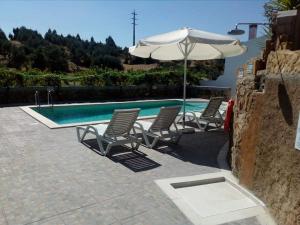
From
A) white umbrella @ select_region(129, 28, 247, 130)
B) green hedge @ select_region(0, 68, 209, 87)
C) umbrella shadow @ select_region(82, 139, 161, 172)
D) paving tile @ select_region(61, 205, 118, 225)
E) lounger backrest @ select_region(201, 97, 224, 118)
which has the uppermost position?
white umbrella @ select_region(129, 28, 247, 130)

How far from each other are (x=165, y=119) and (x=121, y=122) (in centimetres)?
123

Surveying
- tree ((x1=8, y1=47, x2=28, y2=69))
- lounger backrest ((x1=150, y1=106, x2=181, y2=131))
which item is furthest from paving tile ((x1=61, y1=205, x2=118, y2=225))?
tree ((x1=8, y1=47, x2=28, y2=69))

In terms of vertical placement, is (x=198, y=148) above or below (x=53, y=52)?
below

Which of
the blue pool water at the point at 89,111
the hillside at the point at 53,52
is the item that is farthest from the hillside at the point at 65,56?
the blue pool water at the point at 89,111

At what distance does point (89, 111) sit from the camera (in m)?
14.7

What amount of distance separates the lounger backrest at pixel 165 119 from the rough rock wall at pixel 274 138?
2167mm

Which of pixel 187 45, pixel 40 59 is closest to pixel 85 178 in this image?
pixel 187 45

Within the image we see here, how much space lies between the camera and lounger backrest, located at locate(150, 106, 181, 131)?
6.91 metres

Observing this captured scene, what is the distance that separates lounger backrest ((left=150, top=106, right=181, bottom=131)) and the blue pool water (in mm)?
5894

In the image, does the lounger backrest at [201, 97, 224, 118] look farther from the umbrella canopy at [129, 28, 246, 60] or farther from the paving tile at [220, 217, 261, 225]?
the paving tile at [220, 217, 261, 225]

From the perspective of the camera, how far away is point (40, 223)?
3.46 metres

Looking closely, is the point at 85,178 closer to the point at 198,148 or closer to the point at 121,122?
the point at 121,122

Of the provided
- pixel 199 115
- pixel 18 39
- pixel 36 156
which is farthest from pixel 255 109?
pixel 18 39

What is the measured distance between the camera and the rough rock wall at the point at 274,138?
11.7 ft
